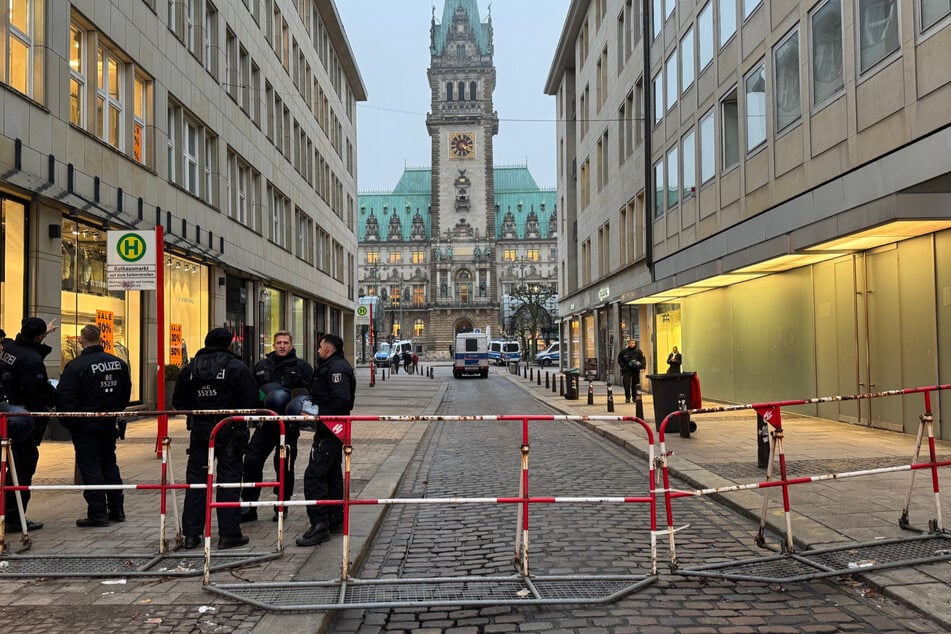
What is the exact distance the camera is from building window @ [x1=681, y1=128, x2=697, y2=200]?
22.5 m

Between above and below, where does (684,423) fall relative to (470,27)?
below

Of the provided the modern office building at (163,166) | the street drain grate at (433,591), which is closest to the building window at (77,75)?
the modern office building at (163,166)

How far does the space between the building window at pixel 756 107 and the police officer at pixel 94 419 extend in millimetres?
14511

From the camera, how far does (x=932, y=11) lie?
37.1ft

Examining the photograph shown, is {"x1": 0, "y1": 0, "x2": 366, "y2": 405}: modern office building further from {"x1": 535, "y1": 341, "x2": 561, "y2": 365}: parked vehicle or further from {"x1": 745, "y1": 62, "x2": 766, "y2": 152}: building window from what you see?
{"x1": 535, "y1": 341, "x2": 561, "y2": 365}: parked vehicle

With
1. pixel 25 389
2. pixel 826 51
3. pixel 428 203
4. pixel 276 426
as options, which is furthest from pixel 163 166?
pixel 428 203

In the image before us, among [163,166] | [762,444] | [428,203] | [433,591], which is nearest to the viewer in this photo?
[433,591]

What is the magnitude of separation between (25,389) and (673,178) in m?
20.5

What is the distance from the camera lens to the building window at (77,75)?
604 inches

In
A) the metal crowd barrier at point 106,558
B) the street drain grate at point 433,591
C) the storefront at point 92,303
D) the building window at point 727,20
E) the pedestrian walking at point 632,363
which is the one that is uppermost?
the building window at point 727,20

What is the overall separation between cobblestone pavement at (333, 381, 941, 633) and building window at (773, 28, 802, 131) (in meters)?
8.69

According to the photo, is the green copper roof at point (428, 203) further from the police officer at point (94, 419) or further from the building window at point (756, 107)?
the police officer at point (94, 419)

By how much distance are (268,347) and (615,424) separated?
17553 millimetres

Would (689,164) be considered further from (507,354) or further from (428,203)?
(428,203)
